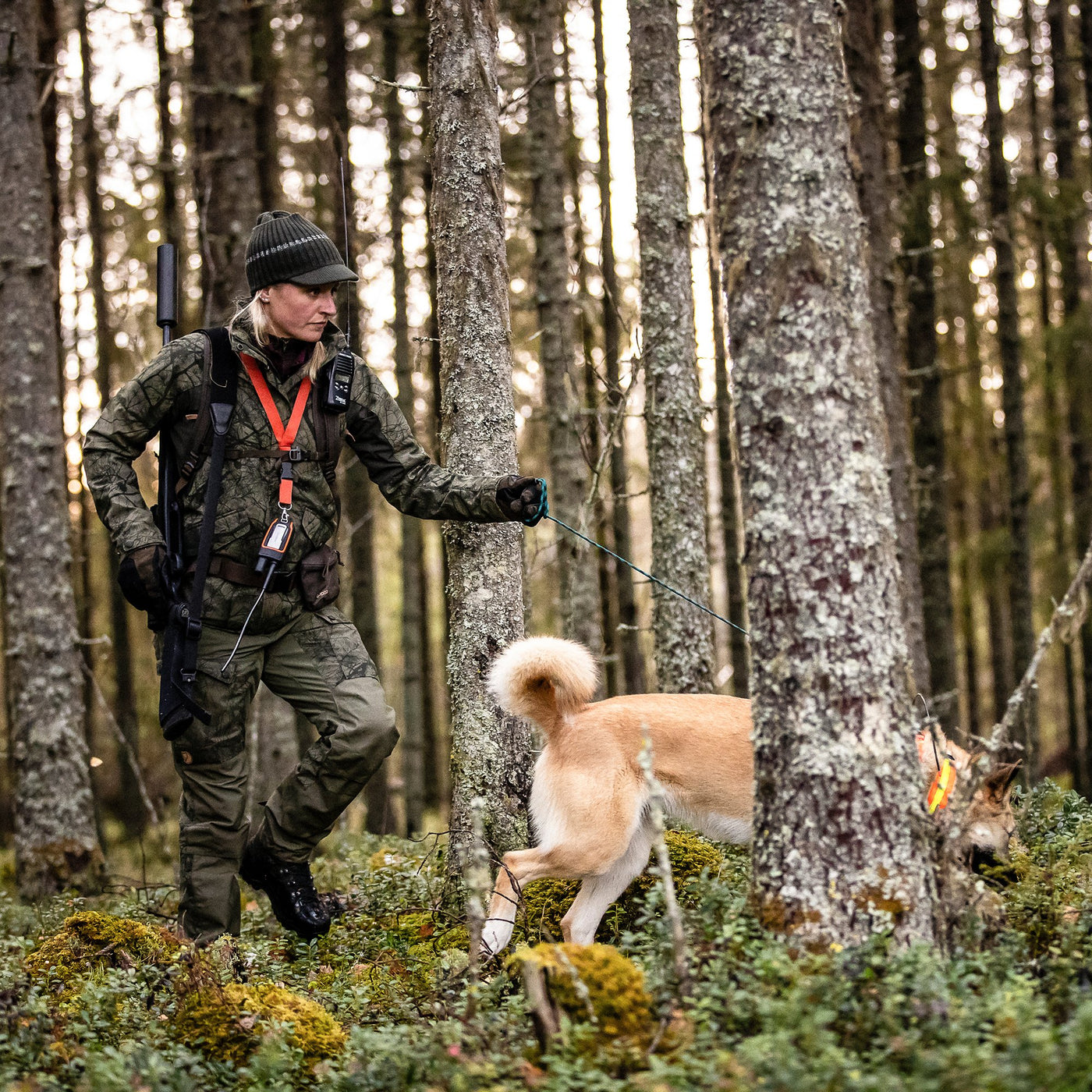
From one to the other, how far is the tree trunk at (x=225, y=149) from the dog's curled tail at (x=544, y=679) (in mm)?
5733

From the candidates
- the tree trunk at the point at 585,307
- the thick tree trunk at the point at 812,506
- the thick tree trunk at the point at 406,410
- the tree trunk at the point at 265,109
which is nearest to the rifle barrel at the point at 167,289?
the thick tree trunk at the point at 812,506

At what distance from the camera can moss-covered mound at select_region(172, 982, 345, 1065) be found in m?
3.70

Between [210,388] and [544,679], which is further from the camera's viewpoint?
[210,388]

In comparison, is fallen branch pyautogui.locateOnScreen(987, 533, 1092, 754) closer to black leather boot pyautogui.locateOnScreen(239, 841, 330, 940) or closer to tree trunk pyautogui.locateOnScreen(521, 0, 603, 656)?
black leather boot pyautogui.locateOnScreen(239, 841, 330, 940)

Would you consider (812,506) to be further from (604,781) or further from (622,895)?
(622,895)

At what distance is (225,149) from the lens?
9547 mm

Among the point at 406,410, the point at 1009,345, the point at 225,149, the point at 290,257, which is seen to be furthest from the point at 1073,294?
the point at 290,257

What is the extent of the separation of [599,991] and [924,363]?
33.3 ft

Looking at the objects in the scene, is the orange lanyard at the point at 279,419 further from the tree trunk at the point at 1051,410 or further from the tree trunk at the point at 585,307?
the tree trunk at the point at 1051,410

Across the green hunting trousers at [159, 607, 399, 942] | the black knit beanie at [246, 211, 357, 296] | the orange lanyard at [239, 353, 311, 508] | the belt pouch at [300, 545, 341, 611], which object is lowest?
the green hunting trousers at [159, 607, 399, 942]

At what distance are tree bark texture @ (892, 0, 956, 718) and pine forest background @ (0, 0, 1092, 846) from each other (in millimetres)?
33

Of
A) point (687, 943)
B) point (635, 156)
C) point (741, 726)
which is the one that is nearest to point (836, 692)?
point (687, 943)

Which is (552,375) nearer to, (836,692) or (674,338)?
(674,338)

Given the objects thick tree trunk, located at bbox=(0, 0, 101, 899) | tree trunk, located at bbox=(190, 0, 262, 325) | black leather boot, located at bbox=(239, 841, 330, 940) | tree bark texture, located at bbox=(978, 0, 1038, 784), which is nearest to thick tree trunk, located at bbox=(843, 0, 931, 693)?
tree bark texture, located at bbox=(978, 0, 1038, 784)
